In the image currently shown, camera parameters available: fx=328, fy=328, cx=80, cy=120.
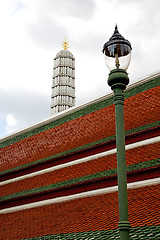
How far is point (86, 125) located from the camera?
37.4 ft

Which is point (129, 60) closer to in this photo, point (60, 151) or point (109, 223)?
point (109, 223)

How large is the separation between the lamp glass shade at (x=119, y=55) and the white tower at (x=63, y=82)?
85.3 ft

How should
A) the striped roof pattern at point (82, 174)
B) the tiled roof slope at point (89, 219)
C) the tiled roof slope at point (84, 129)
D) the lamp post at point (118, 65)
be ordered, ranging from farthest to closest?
the tiled roof slope at point (84, 129)
the striped roof pattern at point (82, 174)
the tiled roof slope at point (89, 219)
the lamp post at point (118, 65)

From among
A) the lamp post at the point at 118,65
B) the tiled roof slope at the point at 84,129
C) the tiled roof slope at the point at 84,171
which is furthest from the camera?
the tiled roof slope at the point at 84,129

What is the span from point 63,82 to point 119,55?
93.3 ft

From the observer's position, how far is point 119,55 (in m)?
3.95

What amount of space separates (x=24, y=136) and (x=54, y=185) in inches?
179

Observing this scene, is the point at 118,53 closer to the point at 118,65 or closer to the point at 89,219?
the point at 118,65

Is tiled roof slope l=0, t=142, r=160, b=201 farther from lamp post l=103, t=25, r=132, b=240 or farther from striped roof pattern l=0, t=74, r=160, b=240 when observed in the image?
lamp post l=103, t=25, r=132, b=240

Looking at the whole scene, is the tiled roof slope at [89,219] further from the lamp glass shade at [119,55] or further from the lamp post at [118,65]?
the lamp glass shade at [119,55]

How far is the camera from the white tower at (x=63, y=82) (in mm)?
30844

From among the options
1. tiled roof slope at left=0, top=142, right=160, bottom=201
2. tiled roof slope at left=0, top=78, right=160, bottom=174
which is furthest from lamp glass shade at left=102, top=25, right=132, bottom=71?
tiled roof slope at left=0, top=78, right=160, bottom=174

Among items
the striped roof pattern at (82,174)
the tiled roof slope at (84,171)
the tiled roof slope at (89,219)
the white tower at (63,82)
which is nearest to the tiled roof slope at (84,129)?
the striped roof pattern at (82,174)

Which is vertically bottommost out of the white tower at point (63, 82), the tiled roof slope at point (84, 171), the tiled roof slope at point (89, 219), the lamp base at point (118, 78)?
the tiled roof slope at point (89, 219)
